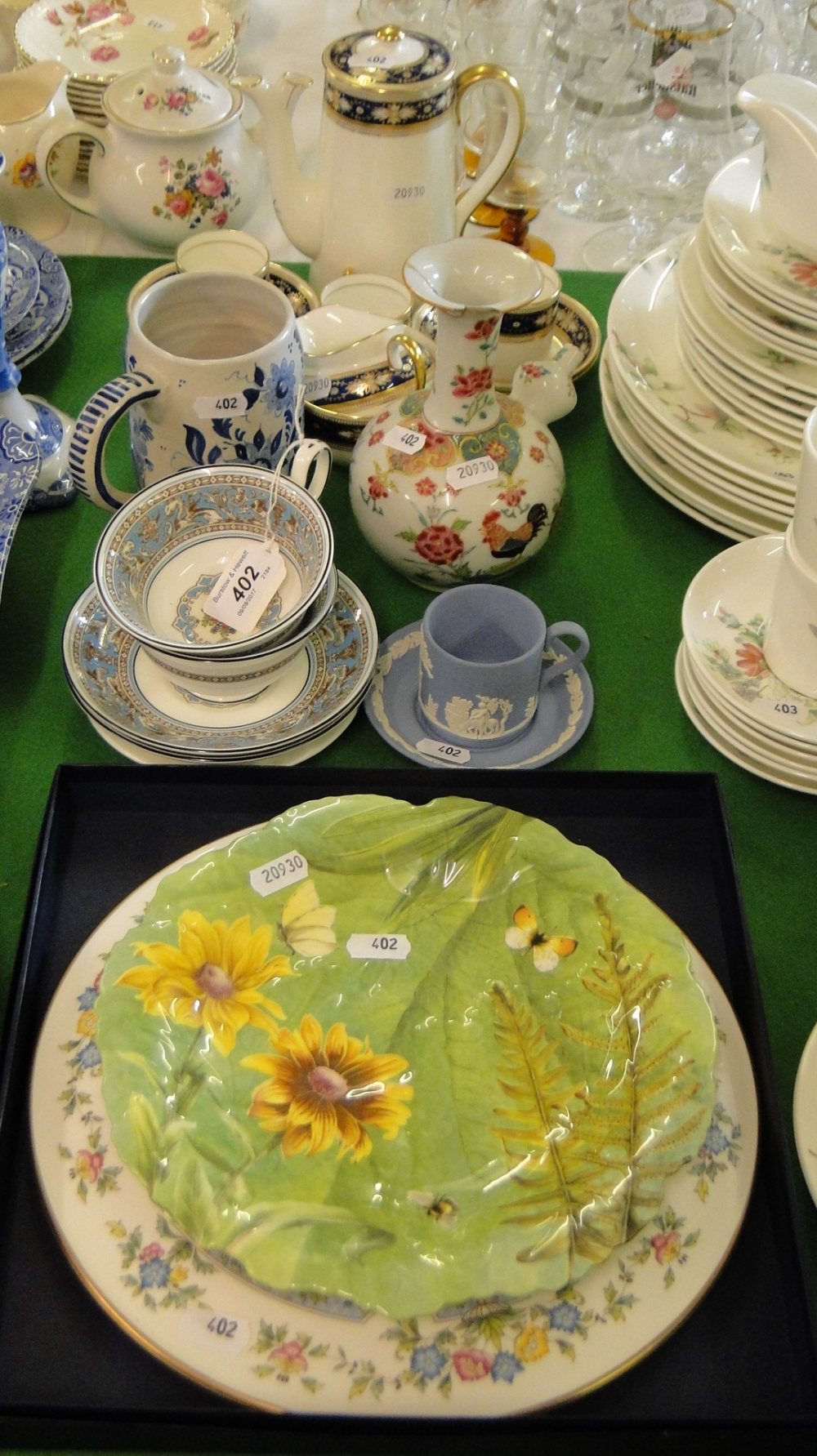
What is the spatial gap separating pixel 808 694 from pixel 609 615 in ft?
0.58

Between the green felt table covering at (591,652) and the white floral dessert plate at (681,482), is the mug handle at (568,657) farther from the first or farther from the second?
the white floral dessert plate at (681,482)

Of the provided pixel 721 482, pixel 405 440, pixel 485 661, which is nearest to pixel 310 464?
pixel 405 440

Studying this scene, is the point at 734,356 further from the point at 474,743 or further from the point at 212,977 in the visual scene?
the point at 212,977

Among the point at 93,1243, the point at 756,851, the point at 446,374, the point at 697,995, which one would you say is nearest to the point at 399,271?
the point at 446,374

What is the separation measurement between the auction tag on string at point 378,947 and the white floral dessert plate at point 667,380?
1.49ft

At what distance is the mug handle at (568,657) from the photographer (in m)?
0.76

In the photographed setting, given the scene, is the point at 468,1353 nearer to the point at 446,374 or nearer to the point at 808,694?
the point at 808,694

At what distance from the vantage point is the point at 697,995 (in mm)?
570

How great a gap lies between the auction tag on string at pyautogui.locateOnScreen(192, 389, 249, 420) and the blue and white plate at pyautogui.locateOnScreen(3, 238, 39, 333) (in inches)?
11.6

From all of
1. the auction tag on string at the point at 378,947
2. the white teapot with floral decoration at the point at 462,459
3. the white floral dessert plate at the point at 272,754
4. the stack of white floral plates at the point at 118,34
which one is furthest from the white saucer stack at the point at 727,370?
the stack of white floral plates at the point at 118,34

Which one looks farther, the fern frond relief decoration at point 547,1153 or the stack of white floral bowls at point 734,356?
the stack of white floral bowls at point 734,356

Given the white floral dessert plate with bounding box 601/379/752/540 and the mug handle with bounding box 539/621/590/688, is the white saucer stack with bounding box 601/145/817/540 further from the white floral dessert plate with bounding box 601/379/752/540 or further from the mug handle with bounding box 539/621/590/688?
the mug handle with bounding box 539/621/590/688

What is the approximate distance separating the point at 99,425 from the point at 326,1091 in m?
0.46

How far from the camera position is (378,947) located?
0.61m
